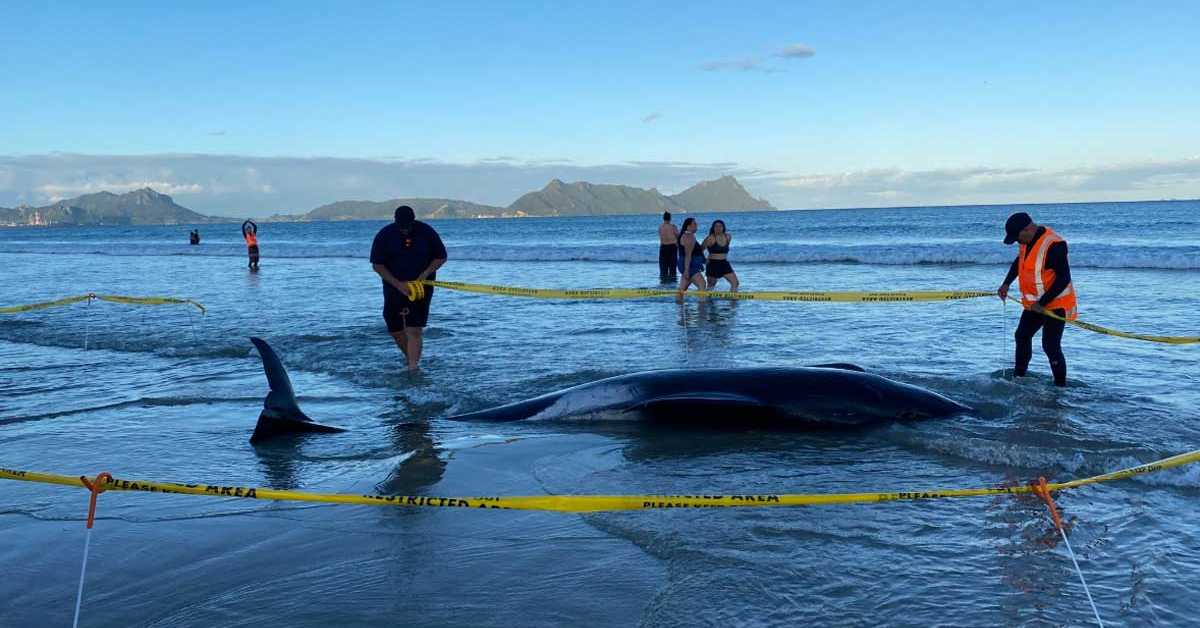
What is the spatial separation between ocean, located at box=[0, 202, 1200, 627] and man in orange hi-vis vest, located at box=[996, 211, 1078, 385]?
48cm

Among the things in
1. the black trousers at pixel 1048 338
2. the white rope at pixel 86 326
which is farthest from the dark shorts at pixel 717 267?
the white rope at pixel 86 326

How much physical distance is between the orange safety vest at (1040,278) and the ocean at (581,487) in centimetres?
81

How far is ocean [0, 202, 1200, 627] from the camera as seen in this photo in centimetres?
392

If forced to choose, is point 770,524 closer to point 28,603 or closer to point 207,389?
point 28,603

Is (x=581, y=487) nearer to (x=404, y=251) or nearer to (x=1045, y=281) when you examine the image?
(x=404, y=251)

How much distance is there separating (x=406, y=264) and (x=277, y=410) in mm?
3008

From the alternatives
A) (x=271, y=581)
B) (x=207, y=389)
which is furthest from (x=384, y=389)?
(x=271, y=581)

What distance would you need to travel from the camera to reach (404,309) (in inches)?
383

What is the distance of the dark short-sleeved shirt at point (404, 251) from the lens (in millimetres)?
9516

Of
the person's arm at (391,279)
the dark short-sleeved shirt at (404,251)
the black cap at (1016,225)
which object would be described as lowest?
the person's arm at (391,279)

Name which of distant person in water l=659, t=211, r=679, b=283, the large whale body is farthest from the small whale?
distant person in water l=659, t=211, r=679, b=283

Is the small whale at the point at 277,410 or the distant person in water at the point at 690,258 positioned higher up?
the distant person in water at the point at 690,258

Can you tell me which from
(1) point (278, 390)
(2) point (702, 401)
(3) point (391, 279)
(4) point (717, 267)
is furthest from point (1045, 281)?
(4) point (717, 267)

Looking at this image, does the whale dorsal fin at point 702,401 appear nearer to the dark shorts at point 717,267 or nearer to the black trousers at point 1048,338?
the black trousers at point 1048,338
